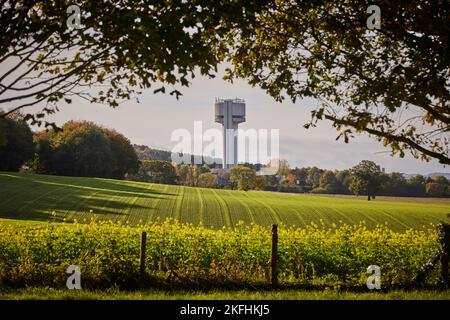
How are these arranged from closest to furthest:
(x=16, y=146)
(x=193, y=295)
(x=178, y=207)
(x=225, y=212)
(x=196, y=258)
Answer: (x=193, y=295) → (x=196, y=258) → (x=225, y=212) → (x=178, y=207) → (x=16, y=146)

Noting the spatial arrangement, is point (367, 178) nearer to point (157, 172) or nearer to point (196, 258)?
point (157, 172)

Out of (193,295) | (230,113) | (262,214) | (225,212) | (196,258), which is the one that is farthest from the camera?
(230,113)

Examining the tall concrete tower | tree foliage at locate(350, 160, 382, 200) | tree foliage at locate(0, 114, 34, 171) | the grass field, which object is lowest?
the grass field

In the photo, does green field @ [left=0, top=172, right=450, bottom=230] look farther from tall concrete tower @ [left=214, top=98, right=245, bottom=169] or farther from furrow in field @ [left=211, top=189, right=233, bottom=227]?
tall concrete tower @ [left=214, top=98, right=245, bottom=169]

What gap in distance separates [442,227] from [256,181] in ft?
276

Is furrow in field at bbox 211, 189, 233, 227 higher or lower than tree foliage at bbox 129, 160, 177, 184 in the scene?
lower

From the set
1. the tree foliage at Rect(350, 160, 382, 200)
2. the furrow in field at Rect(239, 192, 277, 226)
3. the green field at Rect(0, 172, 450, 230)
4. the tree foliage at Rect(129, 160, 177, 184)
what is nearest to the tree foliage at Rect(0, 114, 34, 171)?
the green field at Rect(0, 172, 450, 230)

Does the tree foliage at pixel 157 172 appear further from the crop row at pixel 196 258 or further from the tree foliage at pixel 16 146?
the crop row at pixel 196 258

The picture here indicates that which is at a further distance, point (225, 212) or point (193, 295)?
point (225, 212)

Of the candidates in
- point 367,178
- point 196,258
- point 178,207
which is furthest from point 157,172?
point 196,258

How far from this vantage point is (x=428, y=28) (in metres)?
8.48

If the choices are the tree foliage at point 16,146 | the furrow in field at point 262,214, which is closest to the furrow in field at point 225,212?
the furrow in field at point 262,214
